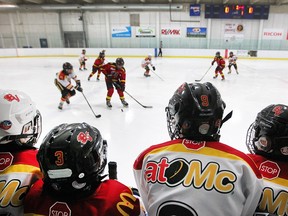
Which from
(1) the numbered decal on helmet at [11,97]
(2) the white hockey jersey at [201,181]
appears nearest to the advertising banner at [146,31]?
(1) the numbered decal on helmet at [11,97]

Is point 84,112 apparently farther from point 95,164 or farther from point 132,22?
point 132,22

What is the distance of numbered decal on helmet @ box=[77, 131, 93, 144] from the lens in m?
0.92

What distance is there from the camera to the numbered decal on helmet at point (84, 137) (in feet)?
3.03

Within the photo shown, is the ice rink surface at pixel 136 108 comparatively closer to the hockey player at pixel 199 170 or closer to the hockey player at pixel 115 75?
the hockey player at pixel 115 75

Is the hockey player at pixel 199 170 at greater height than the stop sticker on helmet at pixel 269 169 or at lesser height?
greater

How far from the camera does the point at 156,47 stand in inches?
702

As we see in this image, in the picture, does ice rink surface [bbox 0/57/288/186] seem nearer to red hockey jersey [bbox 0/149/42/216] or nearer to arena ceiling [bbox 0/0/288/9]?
red hockey jersey [bbox 0/149/42/216]

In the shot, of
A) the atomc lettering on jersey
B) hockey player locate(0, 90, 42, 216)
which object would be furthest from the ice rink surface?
the atomc lettering on jersey

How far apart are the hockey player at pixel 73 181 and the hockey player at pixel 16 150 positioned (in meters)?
0.10

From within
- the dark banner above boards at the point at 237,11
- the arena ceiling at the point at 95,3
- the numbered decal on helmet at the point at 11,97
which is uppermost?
the arena ceiling at the point at 95,3

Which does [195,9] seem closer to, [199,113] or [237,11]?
[237,11]

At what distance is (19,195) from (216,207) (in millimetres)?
825

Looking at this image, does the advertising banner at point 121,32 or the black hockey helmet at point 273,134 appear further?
the advertising banner at point 121,32

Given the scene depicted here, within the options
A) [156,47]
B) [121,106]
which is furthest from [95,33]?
[121,106]
